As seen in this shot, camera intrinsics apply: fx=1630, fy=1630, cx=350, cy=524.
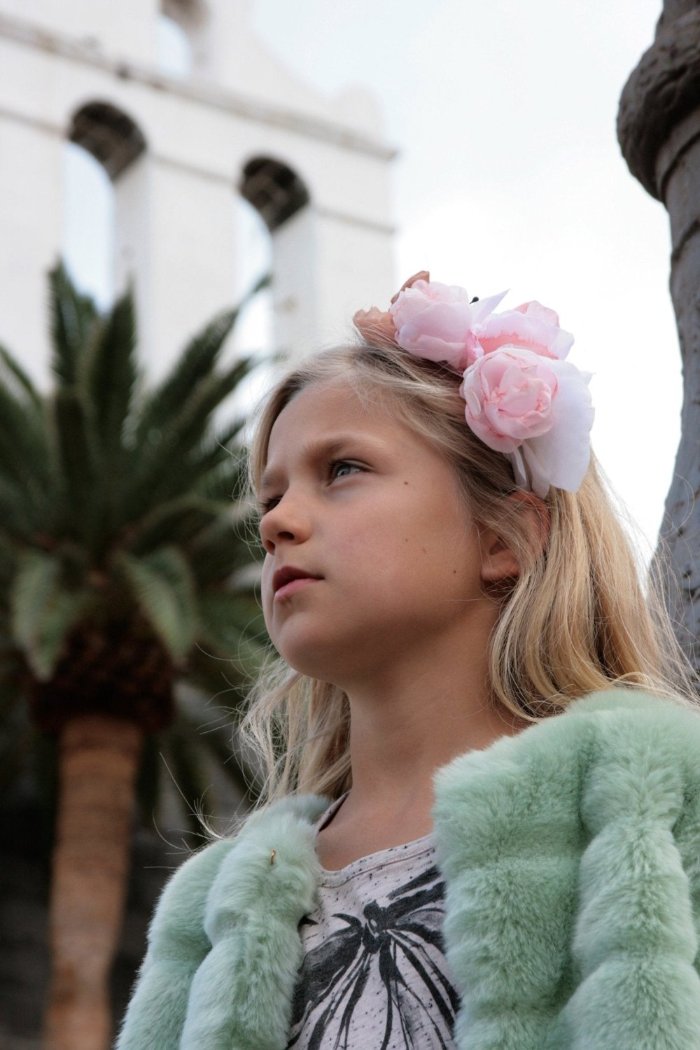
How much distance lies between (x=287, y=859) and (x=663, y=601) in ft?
2.42

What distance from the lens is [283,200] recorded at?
22484 mm

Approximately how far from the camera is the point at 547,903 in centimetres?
200

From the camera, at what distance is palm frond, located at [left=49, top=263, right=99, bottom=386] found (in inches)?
502

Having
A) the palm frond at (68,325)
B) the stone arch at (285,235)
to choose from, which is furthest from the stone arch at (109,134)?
the palm frond at (68,325)

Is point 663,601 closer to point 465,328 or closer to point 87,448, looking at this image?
point 465,328

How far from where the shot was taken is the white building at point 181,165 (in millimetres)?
19938

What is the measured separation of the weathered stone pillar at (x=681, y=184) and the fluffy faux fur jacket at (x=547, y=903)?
1.52 feet

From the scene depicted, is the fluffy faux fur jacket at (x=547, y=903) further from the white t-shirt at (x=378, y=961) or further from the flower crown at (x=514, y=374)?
the flower crown at (x=514, y=374)

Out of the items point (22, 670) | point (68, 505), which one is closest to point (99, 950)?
point (22, 670)

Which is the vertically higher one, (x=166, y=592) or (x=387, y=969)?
(x=166, y=592)

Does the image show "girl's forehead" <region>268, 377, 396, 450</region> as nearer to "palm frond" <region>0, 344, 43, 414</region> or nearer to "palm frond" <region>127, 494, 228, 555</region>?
"palm frond" <region>127, 494, 228, 555</region>

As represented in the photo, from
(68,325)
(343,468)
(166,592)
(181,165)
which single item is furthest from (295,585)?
(181,165)

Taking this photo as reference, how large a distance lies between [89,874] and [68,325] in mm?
4460

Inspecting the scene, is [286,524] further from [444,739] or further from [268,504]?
[444,739]
